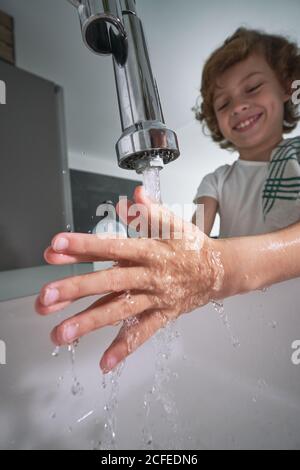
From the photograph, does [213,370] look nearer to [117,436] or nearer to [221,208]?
[117,436]

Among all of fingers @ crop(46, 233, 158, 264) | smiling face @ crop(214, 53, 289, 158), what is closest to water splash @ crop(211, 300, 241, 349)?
fingers @ crop(46, 233, 158, 264)

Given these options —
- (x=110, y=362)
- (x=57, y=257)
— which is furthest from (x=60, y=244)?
(x=110, y=362)

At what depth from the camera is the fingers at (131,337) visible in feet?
0.78

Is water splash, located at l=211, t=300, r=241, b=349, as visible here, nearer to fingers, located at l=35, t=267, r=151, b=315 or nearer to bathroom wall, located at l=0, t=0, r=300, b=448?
bathroom wall, located at l=0, t=0, r=300, b=448

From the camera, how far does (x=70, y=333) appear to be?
20 centimetres

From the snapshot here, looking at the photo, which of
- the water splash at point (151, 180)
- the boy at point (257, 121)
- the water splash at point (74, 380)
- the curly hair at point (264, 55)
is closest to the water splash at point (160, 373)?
the water splash at point (151, 180)

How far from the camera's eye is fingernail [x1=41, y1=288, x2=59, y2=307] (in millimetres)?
190

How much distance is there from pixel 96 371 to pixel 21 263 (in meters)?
0.39

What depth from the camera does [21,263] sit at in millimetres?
690

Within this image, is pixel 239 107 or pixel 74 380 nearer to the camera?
pixel 74 380

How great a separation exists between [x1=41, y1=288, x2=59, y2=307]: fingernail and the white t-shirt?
1.60ft

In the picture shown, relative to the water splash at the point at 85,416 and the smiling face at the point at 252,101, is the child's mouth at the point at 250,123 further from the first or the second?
the water splash at the point at 85,416

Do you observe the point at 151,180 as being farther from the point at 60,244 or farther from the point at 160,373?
the point at 160,373

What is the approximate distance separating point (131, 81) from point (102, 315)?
0.25 meters
